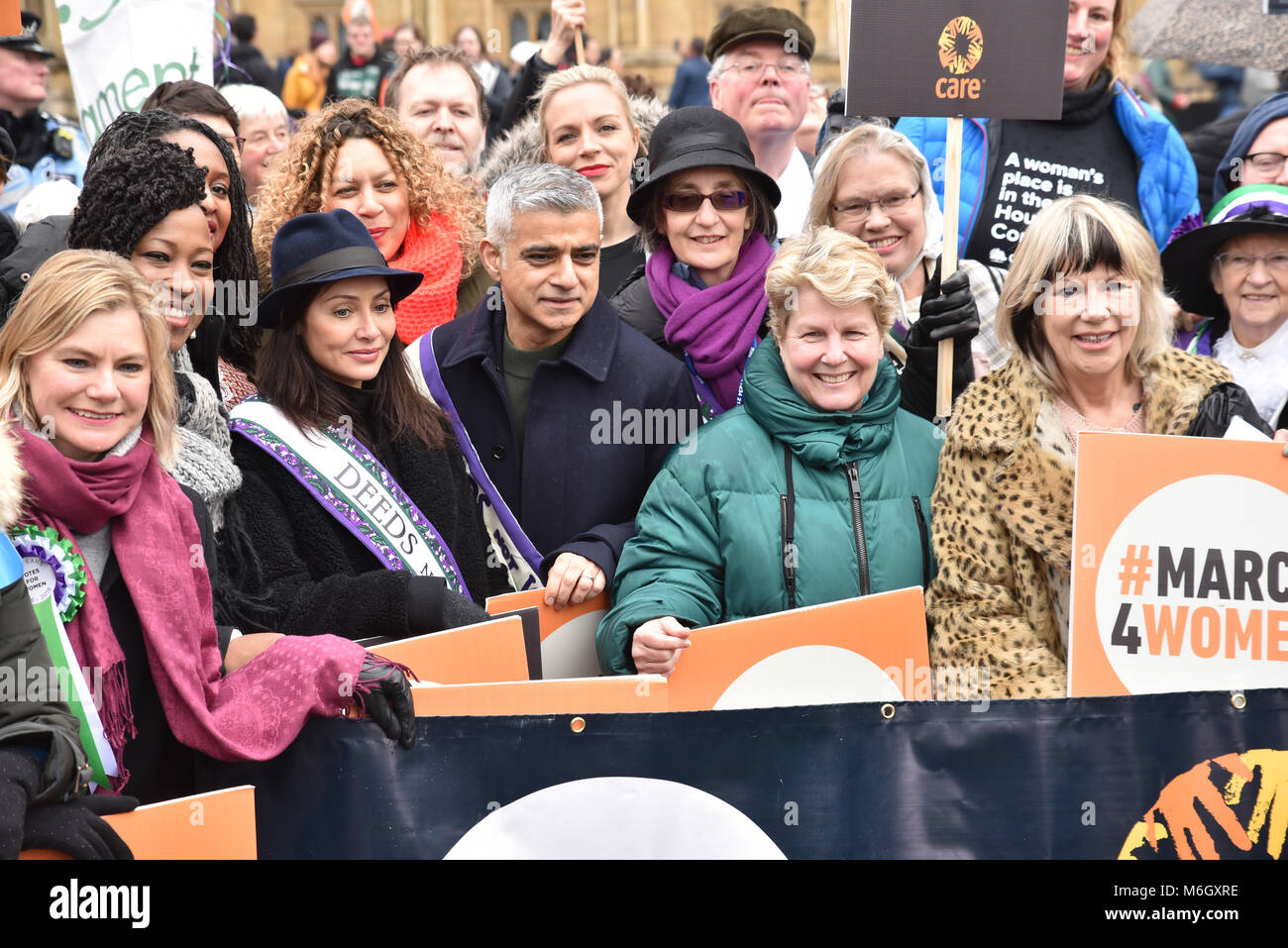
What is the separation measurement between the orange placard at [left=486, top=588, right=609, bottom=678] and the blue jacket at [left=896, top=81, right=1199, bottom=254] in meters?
2.31

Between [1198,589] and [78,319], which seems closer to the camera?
[78,319]

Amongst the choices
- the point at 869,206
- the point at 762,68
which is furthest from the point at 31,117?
the point at 869,206

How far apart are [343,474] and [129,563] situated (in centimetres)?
85

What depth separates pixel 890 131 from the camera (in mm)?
4914

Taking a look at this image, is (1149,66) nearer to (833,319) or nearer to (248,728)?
(833,319)

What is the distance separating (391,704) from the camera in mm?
3262

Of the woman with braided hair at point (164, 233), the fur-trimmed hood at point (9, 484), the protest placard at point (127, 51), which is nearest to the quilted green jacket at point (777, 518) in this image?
the woman with braided hair at point (164, 233)

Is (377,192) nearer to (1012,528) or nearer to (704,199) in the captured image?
(704,199)

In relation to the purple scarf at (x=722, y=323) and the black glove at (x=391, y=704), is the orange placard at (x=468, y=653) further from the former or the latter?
the purple scarf at (x=722, y=323)

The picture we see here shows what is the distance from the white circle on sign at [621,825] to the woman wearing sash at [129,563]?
1.01 ft

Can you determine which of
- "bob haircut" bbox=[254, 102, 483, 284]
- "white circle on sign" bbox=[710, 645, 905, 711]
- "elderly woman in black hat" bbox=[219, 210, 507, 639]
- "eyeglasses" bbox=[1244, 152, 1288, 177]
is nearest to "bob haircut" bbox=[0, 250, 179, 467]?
"elderly woman in black hat" bbox=[219, 210, 507, 639]

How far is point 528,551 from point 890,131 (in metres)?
1.85

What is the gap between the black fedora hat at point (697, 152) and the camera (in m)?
4.72

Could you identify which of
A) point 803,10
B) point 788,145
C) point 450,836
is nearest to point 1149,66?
point 788,145
